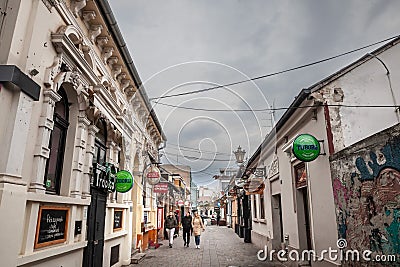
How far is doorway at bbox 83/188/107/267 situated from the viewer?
7180 mm

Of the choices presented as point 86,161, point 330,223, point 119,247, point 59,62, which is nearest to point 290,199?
point 330,223

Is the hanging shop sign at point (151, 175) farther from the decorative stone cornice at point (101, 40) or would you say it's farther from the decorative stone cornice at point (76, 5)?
the decorative stone cornice at point (76, 5)

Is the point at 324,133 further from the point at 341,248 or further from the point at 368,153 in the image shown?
the point at 341,248

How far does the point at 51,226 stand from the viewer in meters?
5.39

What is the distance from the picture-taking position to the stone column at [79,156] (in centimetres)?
645

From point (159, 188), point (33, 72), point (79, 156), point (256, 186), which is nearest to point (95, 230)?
point (79, 156)

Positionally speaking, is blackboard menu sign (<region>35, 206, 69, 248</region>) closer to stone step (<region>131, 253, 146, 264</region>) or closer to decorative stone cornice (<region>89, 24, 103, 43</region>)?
decorative stone cornice (<region>89, 24, 103, 43</region>)

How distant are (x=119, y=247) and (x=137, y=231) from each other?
8.24 ft

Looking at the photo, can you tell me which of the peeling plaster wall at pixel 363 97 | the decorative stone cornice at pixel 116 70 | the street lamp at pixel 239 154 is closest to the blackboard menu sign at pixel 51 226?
the decorative stone cornice at pixel 116 70

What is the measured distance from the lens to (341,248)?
249 inches

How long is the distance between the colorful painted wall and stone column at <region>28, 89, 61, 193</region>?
18.9 feet

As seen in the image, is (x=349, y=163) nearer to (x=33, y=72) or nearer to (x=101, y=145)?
(x=33, y=72)

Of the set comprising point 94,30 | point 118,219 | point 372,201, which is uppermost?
point 94,30

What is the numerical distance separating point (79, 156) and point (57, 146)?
1.95 ft
